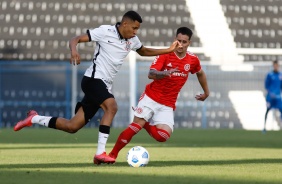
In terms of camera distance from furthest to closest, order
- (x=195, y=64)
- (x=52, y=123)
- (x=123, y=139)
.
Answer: (x=195, y=64)
(x=52, y=123)
(x=123, y=139)

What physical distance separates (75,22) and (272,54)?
6.34 m

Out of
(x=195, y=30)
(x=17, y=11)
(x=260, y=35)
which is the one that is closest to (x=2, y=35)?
(x=17, y=11)

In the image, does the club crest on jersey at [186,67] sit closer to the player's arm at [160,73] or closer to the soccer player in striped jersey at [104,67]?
the player's arm at [160,73]

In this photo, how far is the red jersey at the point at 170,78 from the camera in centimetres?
1077

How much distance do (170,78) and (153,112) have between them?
0.45m

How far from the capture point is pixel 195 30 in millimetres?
29047

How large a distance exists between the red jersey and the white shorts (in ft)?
0.20

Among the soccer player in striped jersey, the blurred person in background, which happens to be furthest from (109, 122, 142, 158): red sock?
the blurred person in background

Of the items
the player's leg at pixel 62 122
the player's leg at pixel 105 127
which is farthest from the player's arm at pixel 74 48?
the player's leg at pixel 62 122

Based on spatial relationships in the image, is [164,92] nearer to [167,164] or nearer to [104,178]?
[167,164]

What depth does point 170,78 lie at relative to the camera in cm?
1081

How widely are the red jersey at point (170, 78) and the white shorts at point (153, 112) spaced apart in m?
0.06

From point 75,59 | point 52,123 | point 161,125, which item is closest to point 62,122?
point 52,123

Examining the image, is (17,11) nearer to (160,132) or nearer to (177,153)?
(177,153)
